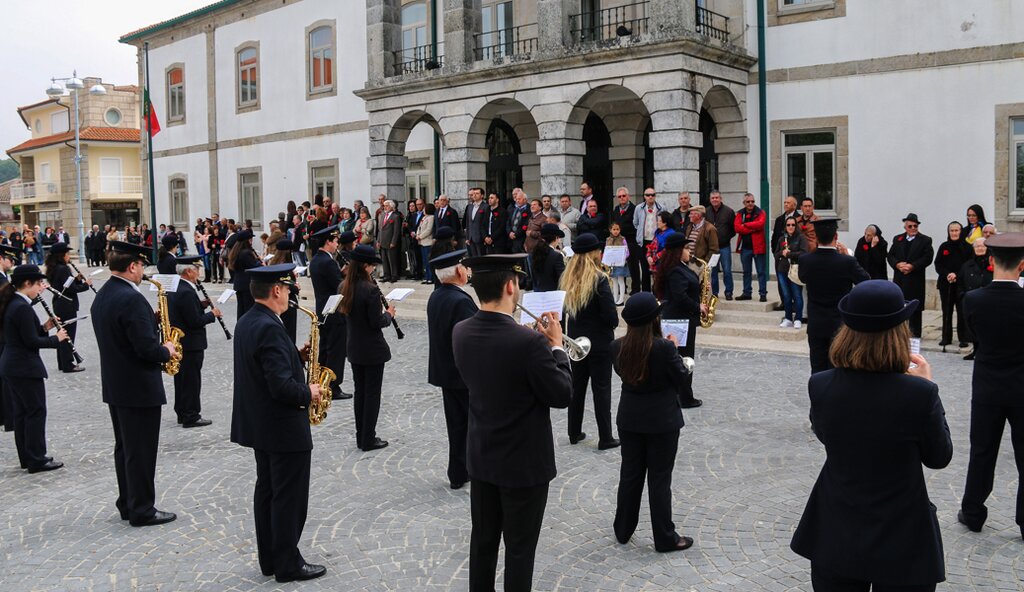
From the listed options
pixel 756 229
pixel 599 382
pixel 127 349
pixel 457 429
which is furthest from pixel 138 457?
pixel 756 229

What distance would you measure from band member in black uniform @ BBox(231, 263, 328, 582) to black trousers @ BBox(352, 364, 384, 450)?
109 inches

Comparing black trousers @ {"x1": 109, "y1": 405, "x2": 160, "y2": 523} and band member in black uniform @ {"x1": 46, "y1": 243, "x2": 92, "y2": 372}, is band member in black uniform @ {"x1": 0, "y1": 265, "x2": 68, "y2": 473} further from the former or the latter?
band member in black uniform @ {"x1": 46, "y1": 243, "x2": 92, "y2": 372}

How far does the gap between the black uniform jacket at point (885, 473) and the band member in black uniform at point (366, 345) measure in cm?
526

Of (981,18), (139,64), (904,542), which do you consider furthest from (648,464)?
(139,64)

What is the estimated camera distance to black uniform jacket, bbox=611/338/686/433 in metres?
5.79

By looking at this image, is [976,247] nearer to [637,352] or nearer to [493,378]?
[637,352]

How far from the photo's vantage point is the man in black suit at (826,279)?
8.17 metres

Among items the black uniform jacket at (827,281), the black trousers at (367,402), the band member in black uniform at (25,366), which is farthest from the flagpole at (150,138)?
the black uniform jacket at (827,281)

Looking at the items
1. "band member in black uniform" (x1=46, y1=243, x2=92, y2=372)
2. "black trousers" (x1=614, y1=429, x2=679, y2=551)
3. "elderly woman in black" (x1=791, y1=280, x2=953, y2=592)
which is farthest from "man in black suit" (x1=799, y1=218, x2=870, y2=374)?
"band member in black uniform" (x1=46, y1=243, x2=92, y2=372)

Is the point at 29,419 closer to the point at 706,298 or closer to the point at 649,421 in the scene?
the point at 649,421

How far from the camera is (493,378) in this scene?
14.7 ft

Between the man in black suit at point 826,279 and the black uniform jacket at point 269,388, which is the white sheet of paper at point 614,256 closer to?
the man in black suit at point 826,279

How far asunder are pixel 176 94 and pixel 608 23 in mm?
19294

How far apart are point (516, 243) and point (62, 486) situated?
11.0 meters
